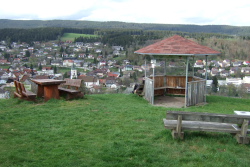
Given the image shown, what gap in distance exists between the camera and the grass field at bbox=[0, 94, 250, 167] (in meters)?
4.66

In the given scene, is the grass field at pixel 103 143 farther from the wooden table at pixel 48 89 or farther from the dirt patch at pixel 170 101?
the dirt patch at pixel 170 101

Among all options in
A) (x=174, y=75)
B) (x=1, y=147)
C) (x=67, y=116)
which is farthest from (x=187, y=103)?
(x=1, y=147)

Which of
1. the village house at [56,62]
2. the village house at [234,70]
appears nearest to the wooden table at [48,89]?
the village house at [234,70]

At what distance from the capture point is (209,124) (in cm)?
594

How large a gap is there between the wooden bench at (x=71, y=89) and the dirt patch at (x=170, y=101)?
152 inches

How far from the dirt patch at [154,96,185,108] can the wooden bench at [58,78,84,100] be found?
3.87m

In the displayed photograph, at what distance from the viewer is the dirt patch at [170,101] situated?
40.1 feet

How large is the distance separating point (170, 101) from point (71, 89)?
5.15 meters

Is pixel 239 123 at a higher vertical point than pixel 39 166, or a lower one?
higher

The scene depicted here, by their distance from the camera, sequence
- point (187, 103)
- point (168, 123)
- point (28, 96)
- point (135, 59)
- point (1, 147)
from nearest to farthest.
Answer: point (1, 147)
point (168, 123)
point (28, 96)
point (187, 103)
point (135, 59)

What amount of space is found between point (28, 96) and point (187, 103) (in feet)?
23.0

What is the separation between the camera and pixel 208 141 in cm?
569

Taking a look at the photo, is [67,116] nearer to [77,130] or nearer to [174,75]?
[77,130]

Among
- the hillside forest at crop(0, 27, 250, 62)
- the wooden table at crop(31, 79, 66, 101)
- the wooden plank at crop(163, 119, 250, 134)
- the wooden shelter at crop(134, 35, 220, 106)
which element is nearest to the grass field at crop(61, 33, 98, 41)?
the hillside forest at crop(0, 27, 250, 62)
